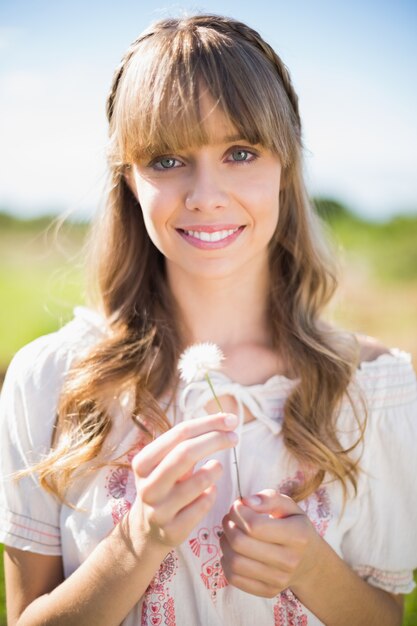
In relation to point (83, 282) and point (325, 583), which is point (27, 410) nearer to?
point (83, 282)

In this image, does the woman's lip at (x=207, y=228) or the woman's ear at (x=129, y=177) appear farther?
the woman's ear at (x=129, y=177)

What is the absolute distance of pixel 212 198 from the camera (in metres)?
1.73

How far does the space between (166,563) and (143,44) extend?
145cm

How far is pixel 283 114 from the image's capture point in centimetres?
183

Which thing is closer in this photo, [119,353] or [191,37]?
[191,37]

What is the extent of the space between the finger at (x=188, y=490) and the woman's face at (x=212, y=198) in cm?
61

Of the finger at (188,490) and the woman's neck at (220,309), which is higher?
the woman's neck at (220,309)

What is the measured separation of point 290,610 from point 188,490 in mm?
673

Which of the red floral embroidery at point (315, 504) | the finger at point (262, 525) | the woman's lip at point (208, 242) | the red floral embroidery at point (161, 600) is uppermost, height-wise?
the woman's lip at point (208, 242)

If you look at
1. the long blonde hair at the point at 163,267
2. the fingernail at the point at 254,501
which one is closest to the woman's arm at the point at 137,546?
the fingernail at the point at 254,501

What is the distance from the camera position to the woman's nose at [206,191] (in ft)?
5.66

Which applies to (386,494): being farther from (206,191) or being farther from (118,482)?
(206,191)

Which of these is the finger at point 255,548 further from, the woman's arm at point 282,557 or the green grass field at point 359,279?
the green grass field at point 359,279

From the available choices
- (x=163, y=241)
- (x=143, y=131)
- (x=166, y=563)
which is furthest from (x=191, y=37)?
(x=166, y=563)
